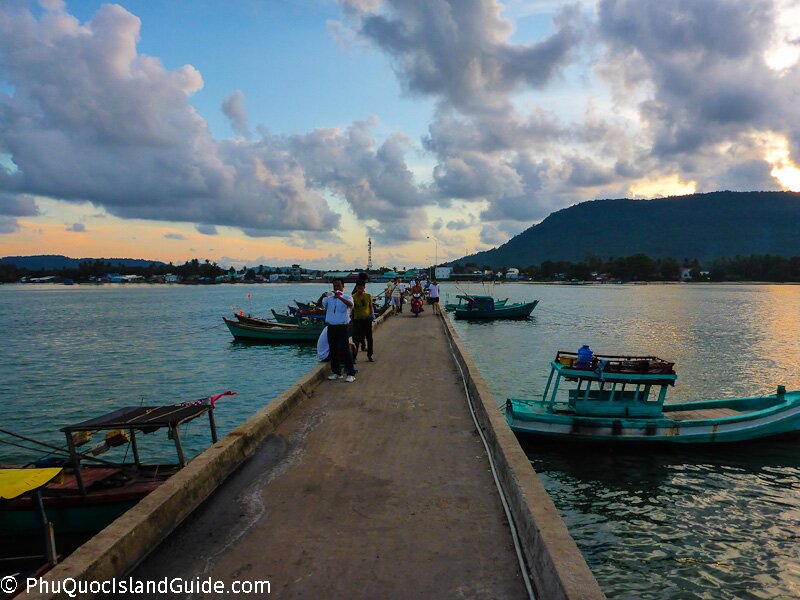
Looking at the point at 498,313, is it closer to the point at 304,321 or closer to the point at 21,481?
the point at 304,321

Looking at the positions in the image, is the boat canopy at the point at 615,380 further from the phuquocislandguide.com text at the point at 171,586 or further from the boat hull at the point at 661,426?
the phuquocislandguide.com text at the point at 171,586

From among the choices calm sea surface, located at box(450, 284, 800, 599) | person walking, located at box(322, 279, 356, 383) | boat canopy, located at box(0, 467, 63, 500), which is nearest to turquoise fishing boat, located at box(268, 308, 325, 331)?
calm sea surface, located at box(450, 284, 800, 599)

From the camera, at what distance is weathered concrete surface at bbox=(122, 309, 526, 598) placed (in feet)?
13.2

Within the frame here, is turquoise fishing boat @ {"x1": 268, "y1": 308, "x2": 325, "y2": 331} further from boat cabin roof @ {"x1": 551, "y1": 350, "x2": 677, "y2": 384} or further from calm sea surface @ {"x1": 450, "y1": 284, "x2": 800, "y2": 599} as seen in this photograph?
boat cabin roof @ {"x1": 551, "y1": 350, "x2": 677, "y2": 384}

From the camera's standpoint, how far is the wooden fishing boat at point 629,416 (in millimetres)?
11773

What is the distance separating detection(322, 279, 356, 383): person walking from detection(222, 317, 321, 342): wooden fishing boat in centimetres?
1951

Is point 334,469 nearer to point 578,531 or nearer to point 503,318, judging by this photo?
point 578,531

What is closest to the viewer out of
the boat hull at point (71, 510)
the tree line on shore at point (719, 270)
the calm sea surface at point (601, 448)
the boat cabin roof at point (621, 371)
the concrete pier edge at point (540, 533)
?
the concrete pier edge at point (540, 533)

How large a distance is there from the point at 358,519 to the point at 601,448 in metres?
9.13

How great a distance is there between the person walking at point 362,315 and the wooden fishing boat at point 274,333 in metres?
17.5

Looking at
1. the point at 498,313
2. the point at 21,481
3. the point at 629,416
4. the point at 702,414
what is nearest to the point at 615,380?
the point at 629,416

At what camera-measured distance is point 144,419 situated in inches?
275

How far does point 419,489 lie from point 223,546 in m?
2.10

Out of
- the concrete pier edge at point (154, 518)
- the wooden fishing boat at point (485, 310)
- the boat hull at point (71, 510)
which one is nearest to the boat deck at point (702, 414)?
the concrete pier edge at point (154, 518)
